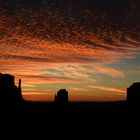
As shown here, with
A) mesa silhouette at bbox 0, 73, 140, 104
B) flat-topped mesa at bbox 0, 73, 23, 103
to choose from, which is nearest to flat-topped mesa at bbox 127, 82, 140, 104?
mesa silhouette at bbox 0, 73, 140, 104

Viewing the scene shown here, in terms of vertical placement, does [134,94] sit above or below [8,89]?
below

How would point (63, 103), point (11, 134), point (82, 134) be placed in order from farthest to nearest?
1. point (63, 103)
2. point (82, 134)
3. point (11, 134)

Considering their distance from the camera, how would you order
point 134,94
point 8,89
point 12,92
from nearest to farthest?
point 134,94 < point 8,89 < point 12,92

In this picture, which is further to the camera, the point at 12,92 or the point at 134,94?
the point at 12,92

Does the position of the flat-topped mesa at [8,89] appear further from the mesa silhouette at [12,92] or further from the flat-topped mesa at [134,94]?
the flat-topped mesa at [134,94]

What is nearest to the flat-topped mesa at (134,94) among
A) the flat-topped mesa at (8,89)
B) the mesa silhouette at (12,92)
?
the mesa silhouette at (12,92)

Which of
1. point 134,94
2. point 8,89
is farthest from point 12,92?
point 134,94

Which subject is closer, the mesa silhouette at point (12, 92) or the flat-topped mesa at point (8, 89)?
the mesa silhouette at point (12, 92)

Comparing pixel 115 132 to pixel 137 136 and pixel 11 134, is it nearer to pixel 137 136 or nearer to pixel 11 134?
pixel 137 136

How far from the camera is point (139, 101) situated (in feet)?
256

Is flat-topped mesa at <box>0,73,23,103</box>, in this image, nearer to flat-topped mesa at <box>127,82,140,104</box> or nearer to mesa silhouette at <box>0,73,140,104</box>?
mesa silhouette at <box>0,73,140,104</box>

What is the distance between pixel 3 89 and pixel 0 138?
40.8 meters

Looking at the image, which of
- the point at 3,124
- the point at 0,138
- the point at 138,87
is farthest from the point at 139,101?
the point at 0,138

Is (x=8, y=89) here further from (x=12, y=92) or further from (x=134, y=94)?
(x=134, y=94)
